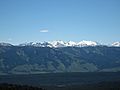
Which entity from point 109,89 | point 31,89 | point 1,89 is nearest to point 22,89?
point 31,89

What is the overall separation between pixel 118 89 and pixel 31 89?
59.3 metres

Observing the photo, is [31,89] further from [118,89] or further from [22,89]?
[118,89]

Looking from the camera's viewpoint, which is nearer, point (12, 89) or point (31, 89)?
point (12, 89)

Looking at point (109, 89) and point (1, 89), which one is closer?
point (1, 89)

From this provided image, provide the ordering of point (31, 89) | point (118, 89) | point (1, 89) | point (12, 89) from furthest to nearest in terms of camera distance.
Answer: point (118, 89), point (31, 89), point (12, 89), point (1, 89)

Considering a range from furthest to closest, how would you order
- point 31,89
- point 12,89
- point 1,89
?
point 31,89 → point 12,89 → point 1,89

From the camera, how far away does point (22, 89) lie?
16325cm

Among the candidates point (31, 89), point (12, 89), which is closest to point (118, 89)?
point (31, 89)

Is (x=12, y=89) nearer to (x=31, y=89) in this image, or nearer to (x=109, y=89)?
(x=31, y=89)

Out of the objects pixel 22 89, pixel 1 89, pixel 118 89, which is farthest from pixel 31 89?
pixel 118 89

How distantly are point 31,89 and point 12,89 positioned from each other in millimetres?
13152

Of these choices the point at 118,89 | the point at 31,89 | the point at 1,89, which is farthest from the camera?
the point at 118,89

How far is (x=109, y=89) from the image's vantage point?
19962 cm

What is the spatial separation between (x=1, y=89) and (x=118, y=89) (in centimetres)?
8229
